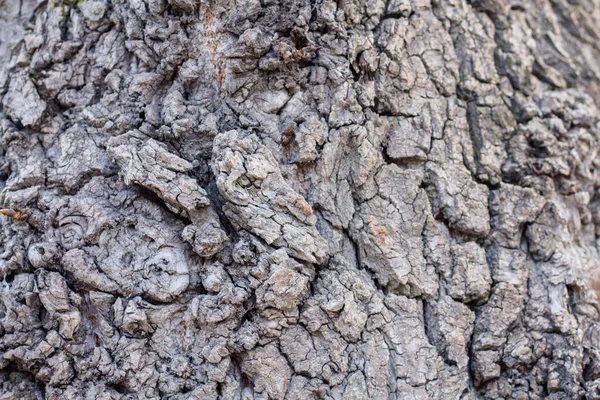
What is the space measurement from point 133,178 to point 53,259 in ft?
1.65

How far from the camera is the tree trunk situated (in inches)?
89.7

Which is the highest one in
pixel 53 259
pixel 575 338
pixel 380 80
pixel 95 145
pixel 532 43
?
pixel 532 43

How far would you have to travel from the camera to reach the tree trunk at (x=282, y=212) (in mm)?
2277

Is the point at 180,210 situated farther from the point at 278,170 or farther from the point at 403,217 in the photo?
the point at 403,217

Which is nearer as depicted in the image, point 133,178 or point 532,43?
point 133,178

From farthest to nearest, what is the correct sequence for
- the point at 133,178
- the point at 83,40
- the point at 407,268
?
the point at 83,40 < the point at 407,268 < the point at 133,178

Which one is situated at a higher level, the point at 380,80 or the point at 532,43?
the point at 532,43

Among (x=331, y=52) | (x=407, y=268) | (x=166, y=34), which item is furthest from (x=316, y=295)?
(x=166, y=34)

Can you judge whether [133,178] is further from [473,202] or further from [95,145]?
[473,202]

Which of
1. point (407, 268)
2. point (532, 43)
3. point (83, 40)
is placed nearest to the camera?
point (407, 268)

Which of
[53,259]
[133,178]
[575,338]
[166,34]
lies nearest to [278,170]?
[133,178]

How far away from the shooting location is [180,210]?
2.34m

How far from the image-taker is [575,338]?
2492 mm

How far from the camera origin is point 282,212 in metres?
2.32
